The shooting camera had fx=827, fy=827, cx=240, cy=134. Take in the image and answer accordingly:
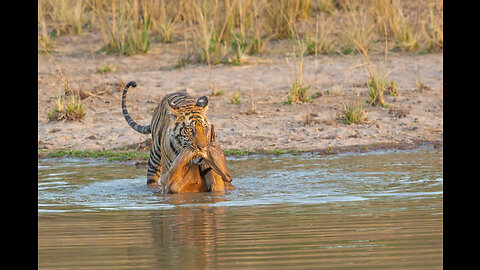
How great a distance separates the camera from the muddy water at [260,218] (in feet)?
16.3

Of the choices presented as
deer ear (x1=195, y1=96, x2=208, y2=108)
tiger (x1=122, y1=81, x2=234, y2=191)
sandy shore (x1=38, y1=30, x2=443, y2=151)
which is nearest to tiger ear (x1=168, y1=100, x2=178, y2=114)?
tiger (x1=122, y1=81, x2=234, y2=191)

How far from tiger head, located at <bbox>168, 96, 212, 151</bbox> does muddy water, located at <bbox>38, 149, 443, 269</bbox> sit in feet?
1.81

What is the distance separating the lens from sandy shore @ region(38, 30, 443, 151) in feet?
40.6

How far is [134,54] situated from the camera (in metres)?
16.2

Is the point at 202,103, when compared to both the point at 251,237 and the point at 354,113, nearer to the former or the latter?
the point at 251,237

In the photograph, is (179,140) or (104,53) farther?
(104,53)

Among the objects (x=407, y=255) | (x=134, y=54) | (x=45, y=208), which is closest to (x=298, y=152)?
(x=45, y=208)

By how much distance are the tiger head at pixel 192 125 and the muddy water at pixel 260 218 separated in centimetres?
55

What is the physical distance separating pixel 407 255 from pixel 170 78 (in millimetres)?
10280

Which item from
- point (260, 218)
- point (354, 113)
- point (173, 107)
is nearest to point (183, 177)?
point (173, 107)

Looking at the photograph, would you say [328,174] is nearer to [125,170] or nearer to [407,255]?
[125,170]

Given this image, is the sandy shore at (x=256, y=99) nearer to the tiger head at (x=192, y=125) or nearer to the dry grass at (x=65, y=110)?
the dry grass at (x=65, y=110)

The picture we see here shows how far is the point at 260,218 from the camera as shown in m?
6.63

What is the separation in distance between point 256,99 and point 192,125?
5.31 meters
